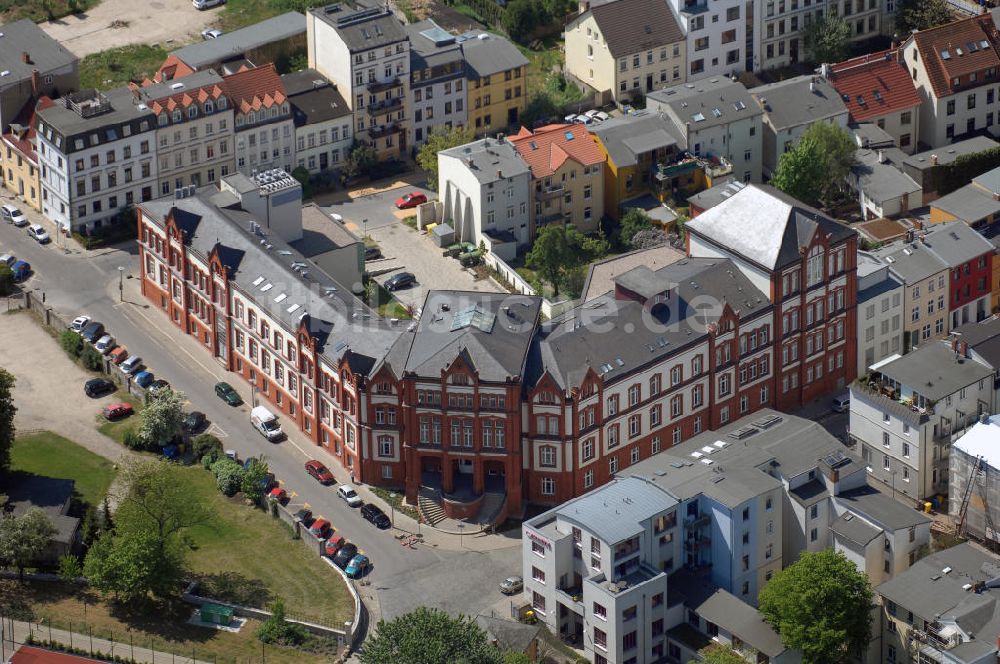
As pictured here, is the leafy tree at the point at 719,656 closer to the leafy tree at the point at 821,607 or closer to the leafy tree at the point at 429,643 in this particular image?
the leafy tree at the point at 821,607

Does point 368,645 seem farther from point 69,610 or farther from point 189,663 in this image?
point 69,610

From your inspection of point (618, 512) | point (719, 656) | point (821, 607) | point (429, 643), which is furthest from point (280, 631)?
point (821, 607)

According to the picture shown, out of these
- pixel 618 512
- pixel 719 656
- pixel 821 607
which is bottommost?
pixel 719 656

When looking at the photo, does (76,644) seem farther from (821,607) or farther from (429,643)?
(821,607)

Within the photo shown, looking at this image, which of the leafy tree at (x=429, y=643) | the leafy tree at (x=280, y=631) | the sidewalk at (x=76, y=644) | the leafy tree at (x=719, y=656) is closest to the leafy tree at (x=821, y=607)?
the leafy tree at (x=719, y=656)

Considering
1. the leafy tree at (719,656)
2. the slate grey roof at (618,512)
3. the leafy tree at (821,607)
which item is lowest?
the leafy tree at (719,656)

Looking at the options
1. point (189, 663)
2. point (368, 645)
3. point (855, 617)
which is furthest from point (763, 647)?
point (189, 663)
